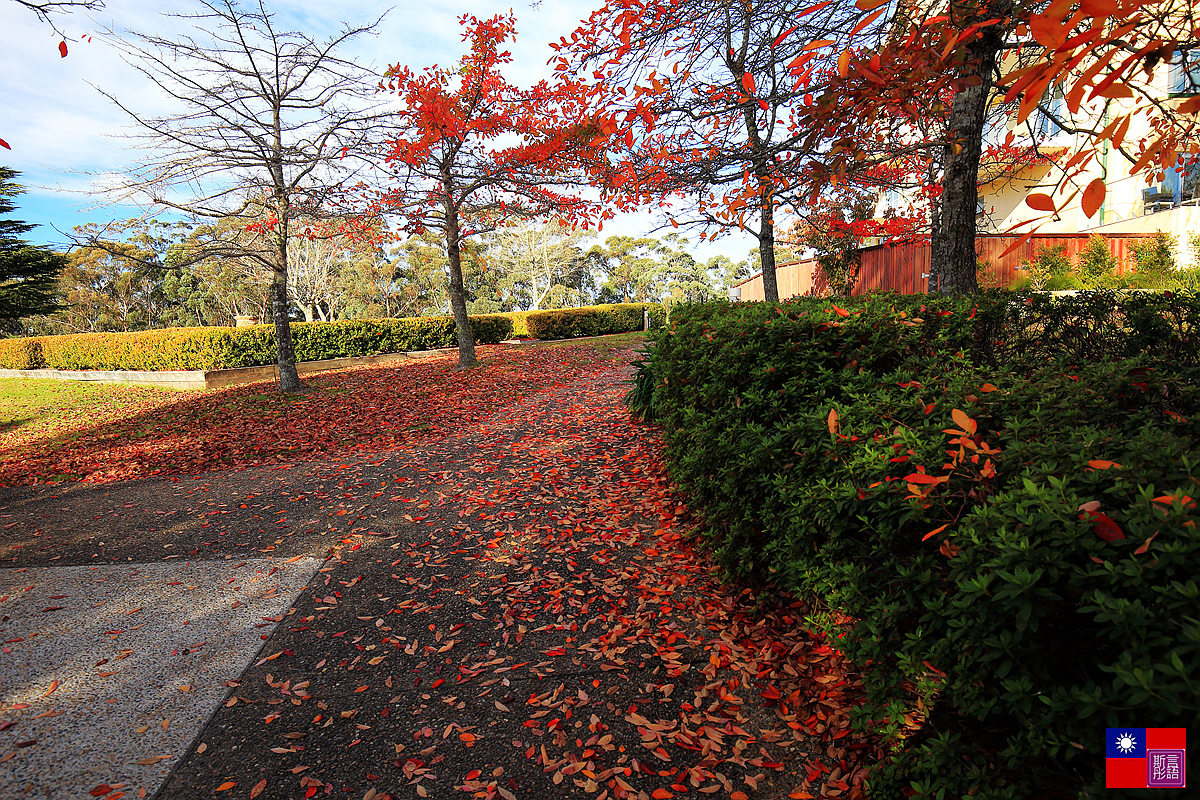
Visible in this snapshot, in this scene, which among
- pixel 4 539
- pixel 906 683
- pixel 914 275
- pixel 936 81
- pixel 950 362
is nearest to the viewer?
pixel 906 683

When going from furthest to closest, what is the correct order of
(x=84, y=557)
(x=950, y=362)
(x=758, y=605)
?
1. (x=84, y=557)
2. (x=758, y=605)
3. (x=950, y=362)

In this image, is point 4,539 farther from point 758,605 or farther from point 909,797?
point 909,797

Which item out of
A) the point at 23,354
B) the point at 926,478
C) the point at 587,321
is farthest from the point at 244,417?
the point at 23,354

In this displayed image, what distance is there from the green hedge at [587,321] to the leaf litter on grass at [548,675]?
16053 mm

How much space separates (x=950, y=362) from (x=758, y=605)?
1647mm

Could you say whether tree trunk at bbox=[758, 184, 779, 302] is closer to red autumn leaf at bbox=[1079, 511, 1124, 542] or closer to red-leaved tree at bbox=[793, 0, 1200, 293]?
red-leaved tree at bbox=[793, 0, 1200, 293]

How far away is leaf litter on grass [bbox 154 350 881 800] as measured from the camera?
2.23 meters

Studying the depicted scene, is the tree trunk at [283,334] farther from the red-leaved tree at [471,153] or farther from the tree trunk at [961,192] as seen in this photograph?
the tree trunk at [961,192]

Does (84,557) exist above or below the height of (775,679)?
above

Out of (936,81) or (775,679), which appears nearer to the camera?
(775,679)

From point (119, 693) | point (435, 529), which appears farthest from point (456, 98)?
point (119, 693)

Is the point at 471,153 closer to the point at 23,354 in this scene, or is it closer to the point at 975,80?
the point at 975,80

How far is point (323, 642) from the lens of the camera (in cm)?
317

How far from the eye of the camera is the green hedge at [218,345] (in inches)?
545
